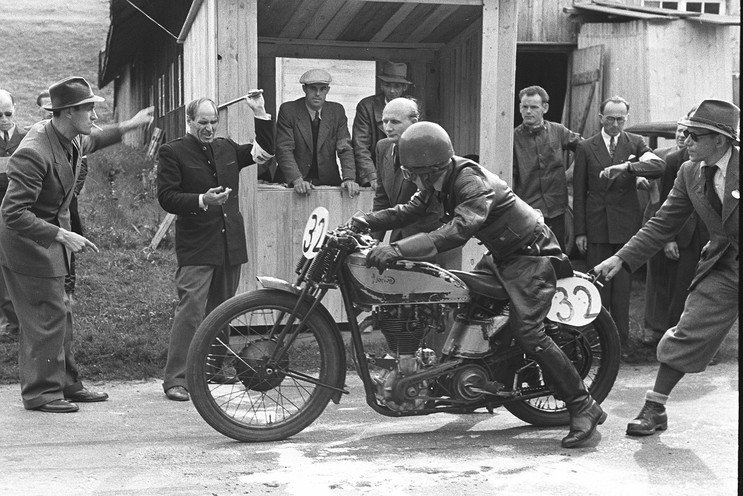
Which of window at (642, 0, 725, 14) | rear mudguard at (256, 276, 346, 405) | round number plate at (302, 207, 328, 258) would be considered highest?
window at (642, 0, 725, 14)

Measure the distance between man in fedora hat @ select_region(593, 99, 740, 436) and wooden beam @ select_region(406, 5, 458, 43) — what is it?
3.92m

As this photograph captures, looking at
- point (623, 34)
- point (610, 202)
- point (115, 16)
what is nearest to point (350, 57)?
point (610, 202)

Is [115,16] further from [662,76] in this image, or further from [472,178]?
[472,178]

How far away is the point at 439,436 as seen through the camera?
20.1ft

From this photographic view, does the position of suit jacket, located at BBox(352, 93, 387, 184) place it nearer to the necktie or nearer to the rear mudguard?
the rear mudguard

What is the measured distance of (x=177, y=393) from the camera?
7070mm

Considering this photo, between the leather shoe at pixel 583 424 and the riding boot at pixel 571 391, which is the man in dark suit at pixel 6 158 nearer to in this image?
the riding boot at pixel 571 391

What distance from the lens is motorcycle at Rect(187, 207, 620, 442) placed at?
5805 mm

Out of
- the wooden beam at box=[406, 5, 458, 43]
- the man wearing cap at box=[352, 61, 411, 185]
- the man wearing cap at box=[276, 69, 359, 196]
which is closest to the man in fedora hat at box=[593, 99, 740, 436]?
the man wearing cap at box=[352, 61, 411, 185]

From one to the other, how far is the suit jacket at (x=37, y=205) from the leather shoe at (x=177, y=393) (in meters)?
1.04

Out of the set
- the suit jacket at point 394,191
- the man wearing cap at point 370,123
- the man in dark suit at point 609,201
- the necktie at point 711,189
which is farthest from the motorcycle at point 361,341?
the man wearing cap at point 370,123

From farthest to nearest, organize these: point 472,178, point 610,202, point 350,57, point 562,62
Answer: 1. point 562,62
2. point 350,57
3. point 610,202
4. point 472,178

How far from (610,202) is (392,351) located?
136 inches

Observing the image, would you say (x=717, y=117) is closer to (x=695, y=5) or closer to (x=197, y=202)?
(x=197, y=202)
